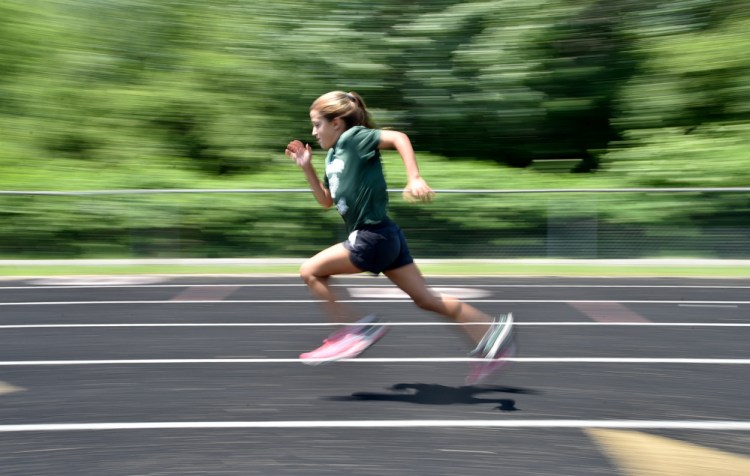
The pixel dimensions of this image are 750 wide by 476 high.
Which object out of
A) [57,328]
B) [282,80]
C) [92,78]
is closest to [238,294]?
[57,328]

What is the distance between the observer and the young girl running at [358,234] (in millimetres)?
6031

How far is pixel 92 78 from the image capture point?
21625 mm

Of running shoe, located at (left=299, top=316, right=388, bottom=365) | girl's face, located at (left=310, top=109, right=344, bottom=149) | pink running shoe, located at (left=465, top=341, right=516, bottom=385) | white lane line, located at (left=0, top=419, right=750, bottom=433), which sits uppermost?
girl's face, located at (left=310, top=109, right=344, bottom=149)

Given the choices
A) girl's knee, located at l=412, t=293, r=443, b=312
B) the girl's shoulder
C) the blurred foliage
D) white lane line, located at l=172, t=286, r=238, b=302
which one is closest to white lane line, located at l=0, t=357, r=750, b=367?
girl's knee, located at l=412, t=293, r=443, b=312

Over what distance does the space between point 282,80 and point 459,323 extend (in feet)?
48.3

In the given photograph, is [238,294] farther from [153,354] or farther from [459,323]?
[459,323]

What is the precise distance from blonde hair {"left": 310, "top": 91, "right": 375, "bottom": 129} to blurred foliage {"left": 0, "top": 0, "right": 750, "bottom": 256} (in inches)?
449

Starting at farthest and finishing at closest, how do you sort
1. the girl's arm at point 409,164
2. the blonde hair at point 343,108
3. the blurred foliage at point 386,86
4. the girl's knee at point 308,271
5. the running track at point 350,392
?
the blurred foliage at point 386,86 → the girl's knee at point 308,271 → the blonde hair at point 343,108 → the girl's arm at point 409,164 → the running track at point 350,392

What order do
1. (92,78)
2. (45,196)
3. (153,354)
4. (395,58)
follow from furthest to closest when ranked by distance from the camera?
1. (92,78)
2. (395,58)
3. (45,196)
4. (153,354)

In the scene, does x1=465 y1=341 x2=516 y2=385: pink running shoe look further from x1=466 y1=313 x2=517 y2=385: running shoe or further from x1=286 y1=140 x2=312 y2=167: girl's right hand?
x1=286 y1=140 x2=312 y2=167: girl's right hand

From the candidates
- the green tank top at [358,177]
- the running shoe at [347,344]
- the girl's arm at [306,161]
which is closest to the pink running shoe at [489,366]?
the running shoe at [347,344]

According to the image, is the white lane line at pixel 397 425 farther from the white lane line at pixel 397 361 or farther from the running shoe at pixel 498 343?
the white lane line at pixel 397 361

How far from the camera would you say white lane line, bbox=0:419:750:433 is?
536cm

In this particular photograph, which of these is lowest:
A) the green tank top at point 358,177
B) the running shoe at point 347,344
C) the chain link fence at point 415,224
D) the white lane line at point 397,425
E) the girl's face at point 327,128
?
the white lane line at point 397,425
